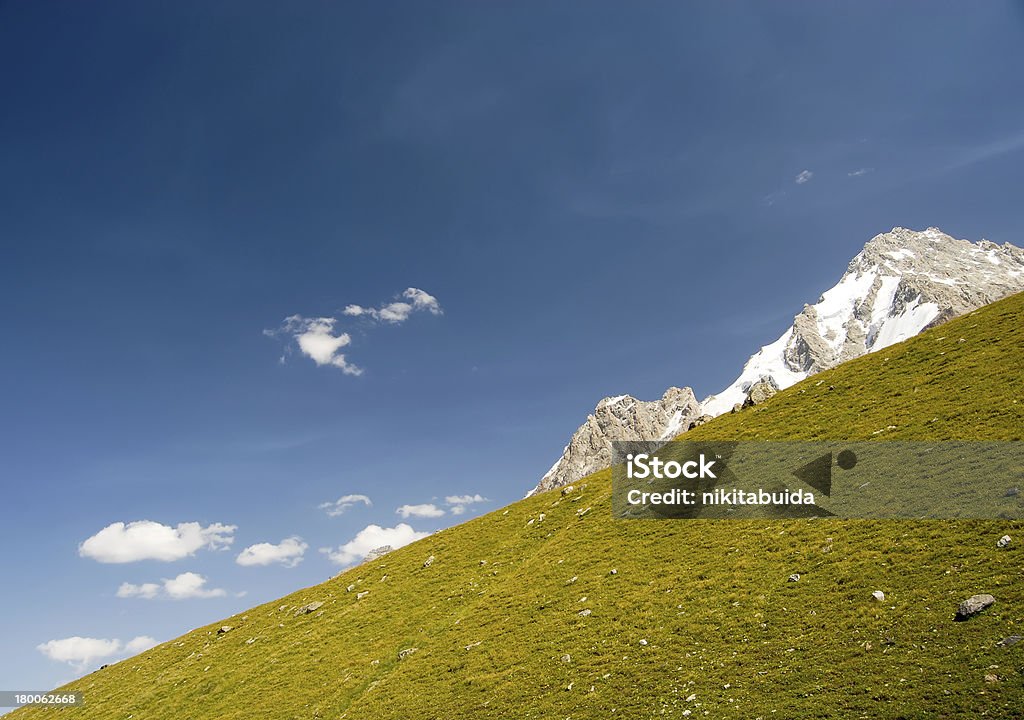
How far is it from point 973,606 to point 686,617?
43.5 ft

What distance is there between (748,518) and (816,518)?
5.19m

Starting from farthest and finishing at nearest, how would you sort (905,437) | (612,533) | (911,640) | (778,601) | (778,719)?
(612,533) < (905,437) < (778,601) < (911,640) < (778,719)

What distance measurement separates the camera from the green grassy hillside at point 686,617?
2116cm

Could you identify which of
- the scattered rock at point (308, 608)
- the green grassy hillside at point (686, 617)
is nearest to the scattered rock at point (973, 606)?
the green grassy hillside at point (686, 617)

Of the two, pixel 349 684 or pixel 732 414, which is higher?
pixel 732 414

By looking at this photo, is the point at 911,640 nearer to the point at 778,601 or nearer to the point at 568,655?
the point at 778,601

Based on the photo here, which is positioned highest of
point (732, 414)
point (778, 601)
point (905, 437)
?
point (732, 414)

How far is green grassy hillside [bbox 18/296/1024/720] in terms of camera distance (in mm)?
21156

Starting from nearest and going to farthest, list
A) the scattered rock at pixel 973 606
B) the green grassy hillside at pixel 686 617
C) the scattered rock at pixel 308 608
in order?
1. the scattered rock at pixel 973 606
2. the green grassy hillside at pixel 686 617
3. the scattered rock at pixel 308 608

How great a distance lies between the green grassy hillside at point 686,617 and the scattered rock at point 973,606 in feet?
0.94

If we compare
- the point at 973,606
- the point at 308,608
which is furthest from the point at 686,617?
the point at 308,608

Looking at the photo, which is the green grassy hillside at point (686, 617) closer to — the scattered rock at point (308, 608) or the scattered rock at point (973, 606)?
the scattered rock at point (973, 606)

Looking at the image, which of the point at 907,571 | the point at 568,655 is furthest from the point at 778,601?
the point at 568,655

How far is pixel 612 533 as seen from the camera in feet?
156
